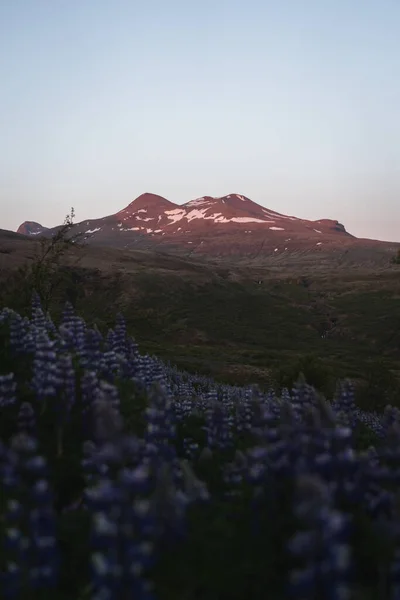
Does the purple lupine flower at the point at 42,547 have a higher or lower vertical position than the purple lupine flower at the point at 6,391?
lower

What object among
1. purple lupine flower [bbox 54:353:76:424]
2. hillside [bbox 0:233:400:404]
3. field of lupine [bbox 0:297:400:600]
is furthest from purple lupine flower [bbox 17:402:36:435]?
hillside [bbox 0:233:400:404]

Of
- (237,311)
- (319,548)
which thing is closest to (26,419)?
(319,548)

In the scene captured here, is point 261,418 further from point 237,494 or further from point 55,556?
point 55,556

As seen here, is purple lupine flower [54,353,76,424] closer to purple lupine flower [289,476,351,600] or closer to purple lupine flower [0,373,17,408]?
purple lupine flower [0,373,17,408]

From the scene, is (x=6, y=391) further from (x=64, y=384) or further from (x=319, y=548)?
(x=319, y=548)

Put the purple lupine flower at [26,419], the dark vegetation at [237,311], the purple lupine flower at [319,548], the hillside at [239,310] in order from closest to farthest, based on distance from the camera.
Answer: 1. the purple lupine flower at [319,548]
2. the purple lupine flower at [26,419]
3. the dark vegetation at [237,311]
4. the hillside at [239,310]

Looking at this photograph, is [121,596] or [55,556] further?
[55,556]

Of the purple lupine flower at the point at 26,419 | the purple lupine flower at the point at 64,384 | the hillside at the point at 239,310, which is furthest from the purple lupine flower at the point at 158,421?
the hillside at the point at 239,310

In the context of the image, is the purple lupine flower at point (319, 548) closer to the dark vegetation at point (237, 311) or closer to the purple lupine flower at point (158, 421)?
the purple lupine flower at point (158, 421)

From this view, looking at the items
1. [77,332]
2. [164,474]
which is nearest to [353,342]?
[77,332]

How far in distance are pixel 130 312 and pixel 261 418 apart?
9350 cm

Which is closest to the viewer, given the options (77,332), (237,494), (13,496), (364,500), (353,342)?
(364,500)

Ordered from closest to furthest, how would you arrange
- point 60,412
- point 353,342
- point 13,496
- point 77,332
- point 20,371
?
point 13,496, point 60,412, point 20,371, point 77,332, point 353,342

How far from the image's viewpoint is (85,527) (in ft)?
16.7
